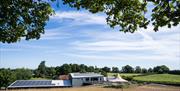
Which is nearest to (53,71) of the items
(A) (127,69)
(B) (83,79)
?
(A) (127,69)

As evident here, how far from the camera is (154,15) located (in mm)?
9961

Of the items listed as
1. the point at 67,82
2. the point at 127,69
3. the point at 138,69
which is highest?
the point at 127,69

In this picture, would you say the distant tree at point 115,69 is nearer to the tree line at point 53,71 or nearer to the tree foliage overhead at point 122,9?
the tree line at point 53,71

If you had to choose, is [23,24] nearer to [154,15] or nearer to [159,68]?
[154,15]

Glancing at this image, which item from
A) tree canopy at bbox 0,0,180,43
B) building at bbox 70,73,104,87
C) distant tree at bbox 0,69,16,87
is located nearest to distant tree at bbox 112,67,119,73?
building at bbox 70,73,104,87

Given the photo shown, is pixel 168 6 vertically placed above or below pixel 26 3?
below

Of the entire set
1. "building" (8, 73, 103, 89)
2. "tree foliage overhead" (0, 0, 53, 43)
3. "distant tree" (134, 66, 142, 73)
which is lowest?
"building" (8, 73, 103, 89)

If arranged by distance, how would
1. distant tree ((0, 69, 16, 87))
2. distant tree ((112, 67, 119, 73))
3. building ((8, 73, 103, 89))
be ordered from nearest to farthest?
building ((8, 73, 103, 89))
distant tree ((0, 69, 16, 87))
distant tree ((112, 67, 119, 73))

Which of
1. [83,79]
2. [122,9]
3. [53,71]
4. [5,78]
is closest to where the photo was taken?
[122,9]

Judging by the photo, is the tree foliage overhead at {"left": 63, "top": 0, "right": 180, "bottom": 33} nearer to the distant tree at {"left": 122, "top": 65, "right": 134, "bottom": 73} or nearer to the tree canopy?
the tree canopy

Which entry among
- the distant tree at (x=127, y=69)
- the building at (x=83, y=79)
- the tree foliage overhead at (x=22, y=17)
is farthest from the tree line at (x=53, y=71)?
the tree foliage overhead at (x=22, y=17)

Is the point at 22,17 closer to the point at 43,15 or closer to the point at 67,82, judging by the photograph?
the point at 43,15

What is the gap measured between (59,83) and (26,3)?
68770 millimetres

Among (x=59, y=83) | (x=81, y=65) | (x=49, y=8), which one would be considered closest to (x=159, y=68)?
(x=81, y=65)
